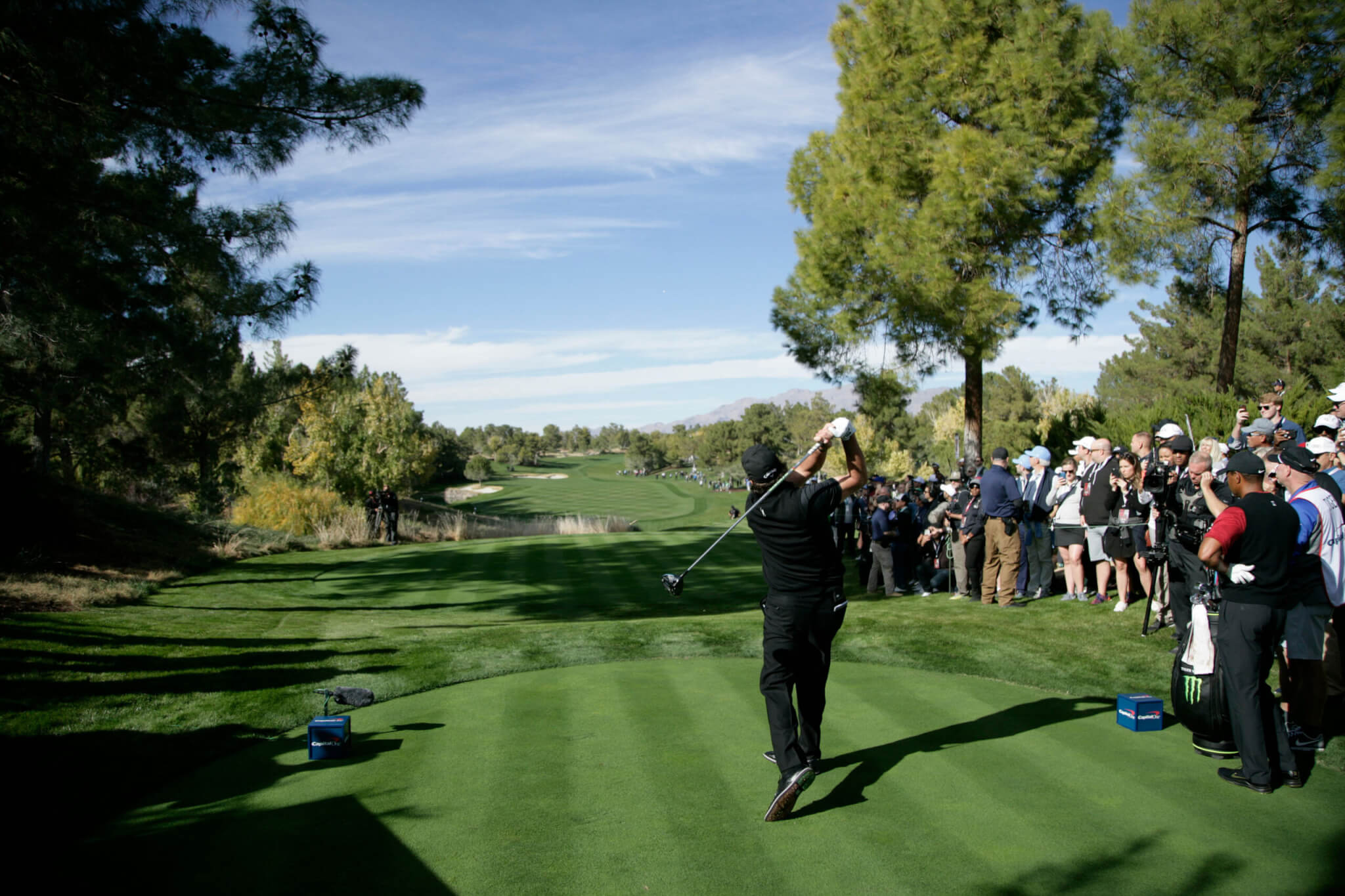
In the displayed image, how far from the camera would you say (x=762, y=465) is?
5.23 m

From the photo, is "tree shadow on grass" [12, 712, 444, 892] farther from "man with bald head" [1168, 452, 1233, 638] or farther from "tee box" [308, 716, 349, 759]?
"man with bald head" [1168, 452, 1233, 638]

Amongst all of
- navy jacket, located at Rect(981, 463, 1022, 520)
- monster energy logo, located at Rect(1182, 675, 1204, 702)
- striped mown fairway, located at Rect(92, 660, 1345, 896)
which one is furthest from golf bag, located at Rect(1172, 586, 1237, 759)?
navy jacket, located at Rect(981, 463, 1022, 520)

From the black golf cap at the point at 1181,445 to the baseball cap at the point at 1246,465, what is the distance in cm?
386

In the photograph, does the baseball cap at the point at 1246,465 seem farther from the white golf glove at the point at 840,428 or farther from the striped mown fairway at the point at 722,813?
the white golf glove at the point at 840,428

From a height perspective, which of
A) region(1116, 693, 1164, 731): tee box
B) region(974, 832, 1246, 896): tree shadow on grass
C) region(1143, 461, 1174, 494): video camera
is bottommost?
region(974, 832, 1246, 896): tree shadow on grass

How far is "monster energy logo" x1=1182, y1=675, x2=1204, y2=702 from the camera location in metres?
5.52

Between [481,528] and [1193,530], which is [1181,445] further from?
[481,528]

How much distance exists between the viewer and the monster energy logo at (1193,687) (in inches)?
217

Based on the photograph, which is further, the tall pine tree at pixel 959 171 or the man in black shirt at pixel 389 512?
the man in black shirt at pixel 389 512

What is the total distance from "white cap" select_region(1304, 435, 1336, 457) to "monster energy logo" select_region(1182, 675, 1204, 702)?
335 cm

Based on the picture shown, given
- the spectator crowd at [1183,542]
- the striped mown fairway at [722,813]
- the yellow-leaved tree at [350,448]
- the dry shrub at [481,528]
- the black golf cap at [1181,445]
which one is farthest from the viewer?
the yellow-leaved tree at [350,448]

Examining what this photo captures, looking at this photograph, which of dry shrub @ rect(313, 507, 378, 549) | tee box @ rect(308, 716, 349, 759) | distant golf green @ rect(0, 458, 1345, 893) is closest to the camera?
distant golf green @ rect(0, 458, 1345, 893)

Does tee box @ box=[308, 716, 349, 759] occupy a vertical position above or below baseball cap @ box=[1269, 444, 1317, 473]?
below

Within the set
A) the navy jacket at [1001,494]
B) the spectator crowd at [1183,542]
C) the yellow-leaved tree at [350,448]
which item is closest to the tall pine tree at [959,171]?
the spectator crowd at [1183,542]
